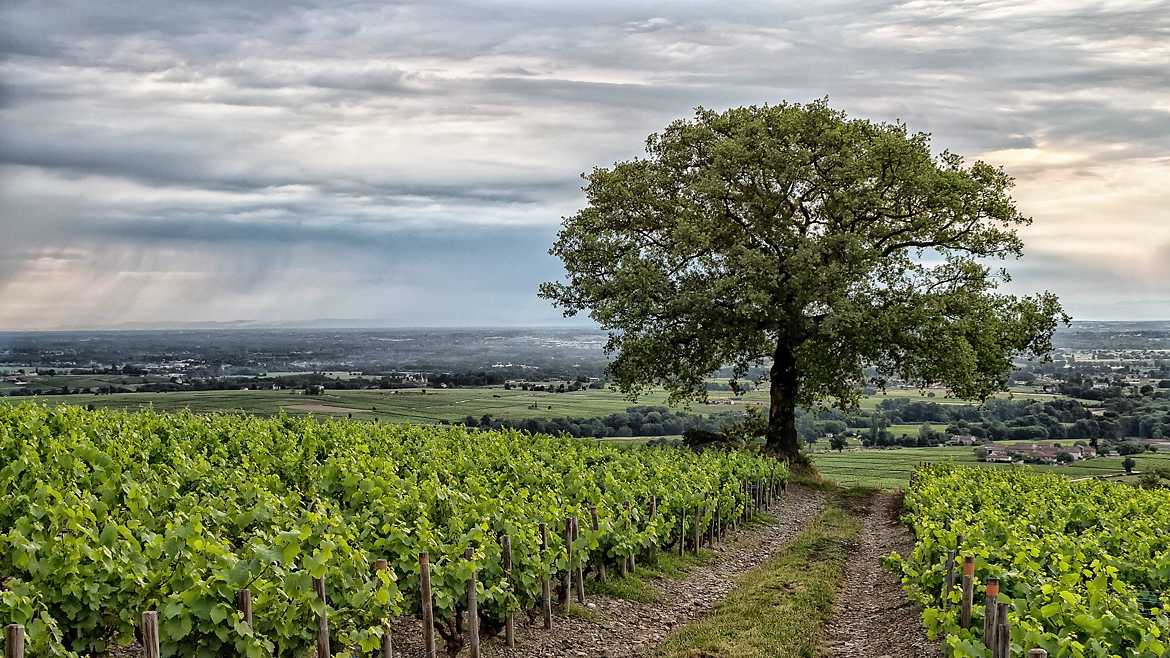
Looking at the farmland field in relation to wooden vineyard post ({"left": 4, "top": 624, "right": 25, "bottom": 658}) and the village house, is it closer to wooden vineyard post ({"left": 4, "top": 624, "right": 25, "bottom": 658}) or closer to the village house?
the village house

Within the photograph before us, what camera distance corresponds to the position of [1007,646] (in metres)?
7.99

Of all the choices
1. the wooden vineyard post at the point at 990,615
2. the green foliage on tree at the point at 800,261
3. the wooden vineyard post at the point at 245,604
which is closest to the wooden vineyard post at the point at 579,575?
the wooden vineyard post at the point at 990,615

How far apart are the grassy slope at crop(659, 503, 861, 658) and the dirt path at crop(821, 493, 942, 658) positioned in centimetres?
24

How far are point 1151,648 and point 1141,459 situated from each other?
4623cm

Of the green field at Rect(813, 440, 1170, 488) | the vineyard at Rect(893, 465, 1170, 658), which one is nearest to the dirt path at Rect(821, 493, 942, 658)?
the vineyard at Rect(893, 465, 1170, 658)

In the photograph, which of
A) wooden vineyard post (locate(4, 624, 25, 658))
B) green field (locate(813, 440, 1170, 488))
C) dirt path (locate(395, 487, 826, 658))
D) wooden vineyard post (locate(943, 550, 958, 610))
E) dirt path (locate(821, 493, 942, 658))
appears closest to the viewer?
wooden vineyard post (locate(4, 624, 25, 658))

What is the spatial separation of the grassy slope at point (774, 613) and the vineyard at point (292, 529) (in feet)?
5.54

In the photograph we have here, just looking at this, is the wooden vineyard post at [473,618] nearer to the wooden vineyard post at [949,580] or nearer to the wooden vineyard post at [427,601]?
the wooden vineyard post at [427,601]

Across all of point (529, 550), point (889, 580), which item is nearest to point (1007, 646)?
point (529, 550)

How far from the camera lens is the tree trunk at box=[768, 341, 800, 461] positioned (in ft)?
106

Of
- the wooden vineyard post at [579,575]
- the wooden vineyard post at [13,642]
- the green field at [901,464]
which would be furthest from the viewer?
the green field at [901,464]

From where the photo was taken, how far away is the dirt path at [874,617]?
12.0m

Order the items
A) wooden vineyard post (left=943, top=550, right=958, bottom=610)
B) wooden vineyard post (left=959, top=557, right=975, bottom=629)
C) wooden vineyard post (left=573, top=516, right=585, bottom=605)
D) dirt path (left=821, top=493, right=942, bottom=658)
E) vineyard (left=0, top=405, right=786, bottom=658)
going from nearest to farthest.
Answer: vineyard (left=0, top=405, right=786, bottom=658), wooden vineyard post (left=959, top=557, right=975, bottom=629), wooden vineyard post (left=943, top=550, right=958, bottom=610), dirt path (left=821, top=493, right=942, bottom=658), wooden vineyard post (left=573, top=516, right=585, bottom=605)

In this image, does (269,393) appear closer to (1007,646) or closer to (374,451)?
(374,451)
